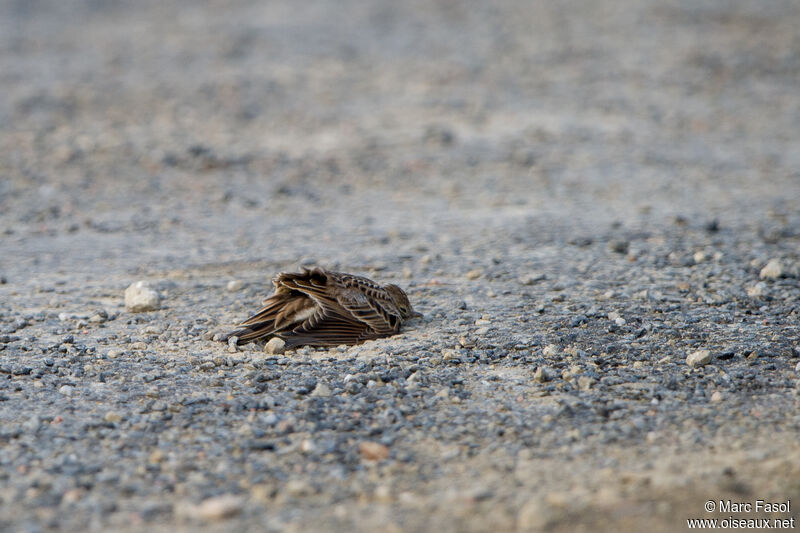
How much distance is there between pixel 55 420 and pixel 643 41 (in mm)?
14798

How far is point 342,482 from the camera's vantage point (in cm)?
431

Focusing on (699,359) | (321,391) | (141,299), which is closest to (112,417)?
(321,391)

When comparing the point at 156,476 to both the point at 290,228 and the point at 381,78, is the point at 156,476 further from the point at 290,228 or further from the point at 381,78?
the point at 381,78

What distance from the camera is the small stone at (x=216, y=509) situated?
400 cm

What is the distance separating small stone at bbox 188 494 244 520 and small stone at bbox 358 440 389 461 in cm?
72

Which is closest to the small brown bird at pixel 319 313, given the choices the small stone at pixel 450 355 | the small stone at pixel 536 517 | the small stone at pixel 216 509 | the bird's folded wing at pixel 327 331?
the bird's folded wing at pixel 327 331

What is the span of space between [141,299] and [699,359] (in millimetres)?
3883

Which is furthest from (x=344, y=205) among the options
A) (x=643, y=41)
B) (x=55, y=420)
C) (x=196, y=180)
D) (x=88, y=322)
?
(x=643, y=41)

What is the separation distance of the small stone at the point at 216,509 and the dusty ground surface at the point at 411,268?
1 centimetres

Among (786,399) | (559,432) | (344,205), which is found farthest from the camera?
(344,205)

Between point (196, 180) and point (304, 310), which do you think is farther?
point (196, 180)

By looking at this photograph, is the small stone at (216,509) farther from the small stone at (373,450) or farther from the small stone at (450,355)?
the small stone at (450,355)

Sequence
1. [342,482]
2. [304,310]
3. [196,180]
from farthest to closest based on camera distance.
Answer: [196,180] < [304,310] < [342,482]

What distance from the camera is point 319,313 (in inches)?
238
